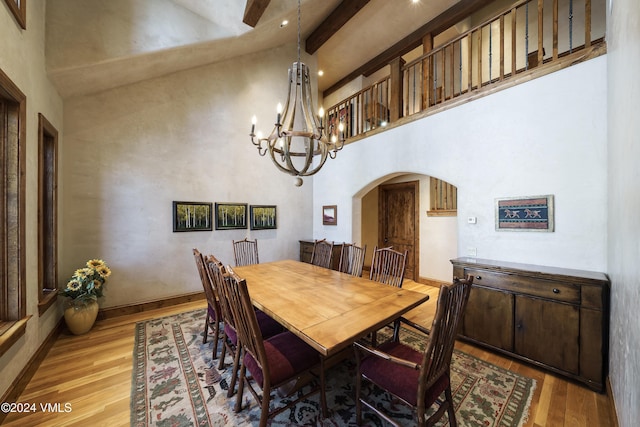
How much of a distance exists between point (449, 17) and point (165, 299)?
6781mm

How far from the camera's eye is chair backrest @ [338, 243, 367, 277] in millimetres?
3059

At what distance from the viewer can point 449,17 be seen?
175 inches

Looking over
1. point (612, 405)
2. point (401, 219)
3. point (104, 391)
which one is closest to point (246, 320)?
point (104, 391)

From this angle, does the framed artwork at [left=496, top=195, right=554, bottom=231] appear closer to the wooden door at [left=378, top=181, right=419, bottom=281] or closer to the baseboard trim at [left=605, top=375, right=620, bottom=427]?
the baseboard trim at [left=605, top=375, right=620, bottom=427]

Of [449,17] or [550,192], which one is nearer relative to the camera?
[550,192]

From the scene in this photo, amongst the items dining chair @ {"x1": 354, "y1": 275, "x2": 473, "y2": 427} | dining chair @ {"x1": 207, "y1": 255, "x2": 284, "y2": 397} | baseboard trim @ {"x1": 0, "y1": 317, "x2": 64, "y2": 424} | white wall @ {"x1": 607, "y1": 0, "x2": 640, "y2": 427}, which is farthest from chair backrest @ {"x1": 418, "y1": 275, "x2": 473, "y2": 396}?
baseboard trim @ {"x1": 0, "y1": 317, "x2": 64, "y2": 424}

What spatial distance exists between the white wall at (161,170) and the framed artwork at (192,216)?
102mm

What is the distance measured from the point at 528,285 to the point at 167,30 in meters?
4.96

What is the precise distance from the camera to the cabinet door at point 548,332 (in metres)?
2.07

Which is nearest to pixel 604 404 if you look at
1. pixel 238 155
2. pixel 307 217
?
pixel 307 217

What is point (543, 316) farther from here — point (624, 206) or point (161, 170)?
point (161, 170)

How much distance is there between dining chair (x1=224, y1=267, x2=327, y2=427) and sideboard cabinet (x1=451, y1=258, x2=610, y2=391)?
1902mm

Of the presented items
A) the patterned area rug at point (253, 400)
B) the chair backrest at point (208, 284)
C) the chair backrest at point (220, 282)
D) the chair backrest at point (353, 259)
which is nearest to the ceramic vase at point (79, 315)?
the patterned area rug at point (253, 400)

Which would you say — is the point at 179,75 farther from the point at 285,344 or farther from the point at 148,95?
the point at 285,344
